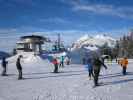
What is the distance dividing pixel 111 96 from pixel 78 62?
36.4 metres

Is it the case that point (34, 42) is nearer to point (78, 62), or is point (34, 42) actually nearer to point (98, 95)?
point (78, 62)

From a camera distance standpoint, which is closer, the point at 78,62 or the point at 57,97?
the point at 57,97

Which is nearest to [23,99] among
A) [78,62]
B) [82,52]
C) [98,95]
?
[98,95]

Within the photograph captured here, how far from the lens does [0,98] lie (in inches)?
422

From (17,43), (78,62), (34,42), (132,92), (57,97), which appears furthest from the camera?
(17,43)

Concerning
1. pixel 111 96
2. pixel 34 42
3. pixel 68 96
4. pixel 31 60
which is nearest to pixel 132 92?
pixel 111 96

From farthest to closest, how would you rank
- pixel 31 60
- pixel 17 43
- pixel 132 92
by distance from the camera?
pixel 17 43 → pixel 31 60 → pixel 132 92

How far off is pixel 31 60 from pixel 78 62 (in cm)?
1000

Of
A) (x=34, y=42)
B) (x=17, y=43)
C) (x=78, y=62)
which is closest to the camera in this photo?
(x=78, y=62)

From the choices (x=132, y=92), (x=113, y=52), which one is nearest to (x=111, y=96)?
(x=132, y=92)

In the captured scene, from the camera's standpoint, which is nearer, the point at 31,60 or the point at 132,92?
the point at 132,92

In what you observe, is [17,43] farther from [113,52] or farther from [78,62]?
[78,62]

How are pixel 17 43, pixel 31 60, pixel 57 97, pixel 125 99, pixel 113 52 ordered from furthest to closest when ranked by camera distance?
1. pixel 17 43
2. pixel 113 52
3. pixel 31 60
4. pixel 57 97
5. pixel 125 99

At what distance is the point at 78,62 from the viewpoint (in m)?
47.2
